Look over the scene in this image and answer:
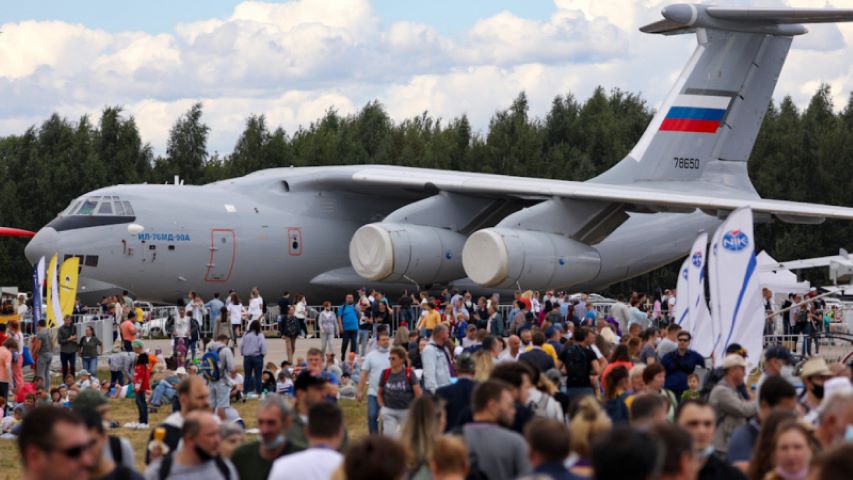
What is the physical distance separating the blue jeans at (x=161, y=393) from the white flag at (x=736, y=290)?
7.24 meters

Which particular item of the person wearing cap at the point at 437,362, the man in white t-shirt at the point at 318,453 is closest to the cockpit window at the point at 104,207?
the person wearing cap at the point at 437,362

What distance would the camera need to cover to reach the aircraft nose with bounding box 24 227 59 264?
90.7 ft

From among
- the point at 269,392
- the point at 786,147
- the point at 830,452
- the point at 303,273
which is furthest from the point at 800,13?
the point at 830,452

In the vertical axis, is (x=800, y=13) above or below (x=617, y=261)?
above

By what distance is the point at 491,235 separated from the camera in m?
27.5

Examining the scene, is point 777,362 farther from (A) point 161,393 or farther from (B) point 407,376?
(A) point 161,393

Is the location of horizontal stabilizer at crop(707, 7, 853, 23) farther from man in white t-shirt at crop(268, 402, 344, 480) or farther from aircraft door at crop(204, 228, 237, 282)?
man in white t-shirt at crop(268, 402, 344, 480)

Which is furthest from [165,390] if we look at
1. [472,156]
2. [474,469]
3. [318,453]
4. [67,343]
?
[472,156]

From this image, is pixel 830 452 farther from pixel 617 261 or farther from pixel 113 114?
pixel 113 114

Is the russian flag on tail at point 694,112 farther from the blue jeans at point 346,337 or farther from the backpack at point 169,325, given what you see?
the backpack at point 169,325

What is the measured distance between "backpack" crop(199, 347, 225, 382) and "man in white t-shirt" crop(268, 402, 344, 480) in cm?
914

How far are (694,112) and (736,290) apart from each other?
16.7 meters

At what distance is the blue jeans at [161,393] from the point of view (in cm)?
1879

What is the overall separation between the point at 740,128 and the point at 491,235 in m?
7.64
